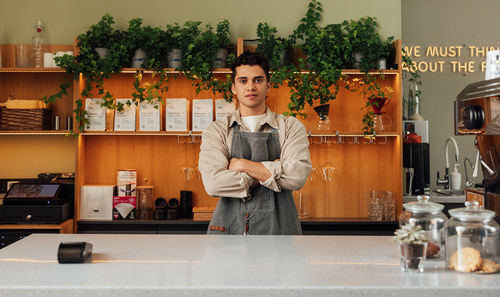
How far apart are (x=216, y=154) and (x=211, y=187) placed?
0.63ft

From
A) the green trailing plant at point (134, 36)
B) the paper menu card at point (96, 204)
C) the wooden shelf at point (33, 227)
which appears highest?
the green trailing plant at point (134, 36)

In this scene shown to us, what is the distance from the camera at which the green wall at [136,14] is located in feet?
13.6

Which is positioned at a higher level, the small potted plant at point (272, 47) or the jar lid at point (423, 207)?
the small potted plant at point (272, 47)

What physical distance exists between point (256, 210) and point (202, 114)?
5.85ft

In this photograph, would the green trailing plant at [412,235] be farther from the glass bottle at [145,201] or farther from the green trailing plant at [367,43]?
the glass bottle at [145,201]

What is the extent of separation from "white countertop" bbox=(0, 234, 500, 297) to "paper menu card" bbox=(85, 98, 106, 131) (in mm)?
2249

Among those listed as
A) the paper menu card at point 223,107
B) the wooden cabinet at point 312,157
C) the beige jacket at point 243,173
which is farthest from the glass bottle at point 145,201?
the beige jacket at point 243,173

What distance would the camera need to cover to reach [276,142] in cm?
259

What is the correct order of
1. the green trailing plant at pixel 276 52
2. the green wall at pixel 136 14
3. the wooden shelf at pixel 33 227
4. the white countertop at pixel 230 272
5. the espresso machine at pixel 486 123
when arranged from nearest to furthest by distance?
the white countertop at pixel 230 272, the espresso machine at pixel 486 123, the wooden shelf at pixel 33 227, the green trailing plant at pixel 276 52, the green wall at pixel 136 14

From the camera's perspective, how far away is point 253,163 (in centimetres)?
238

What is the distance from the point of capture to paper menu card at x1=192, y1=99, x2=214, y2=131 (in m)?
3.99

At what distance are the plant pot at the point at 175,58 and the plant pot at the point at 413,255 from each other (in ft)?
9.58

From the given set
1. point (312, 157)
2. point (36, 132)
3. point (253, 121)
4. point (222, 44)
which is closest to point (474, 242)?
point (253, 121)

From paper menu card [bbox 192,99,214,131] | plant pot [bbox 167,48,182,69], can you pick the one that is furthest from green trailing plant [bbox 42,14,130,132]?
paper menu card [bbox 192,99,214,131]
